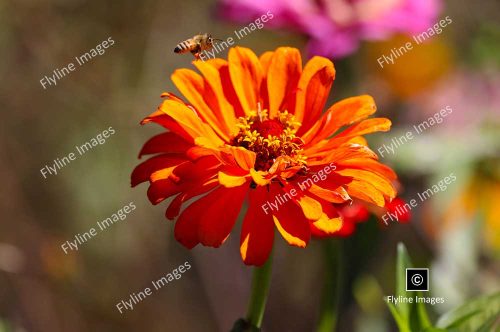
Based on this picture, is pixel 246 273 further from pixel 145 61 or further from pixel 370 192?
pixel 370 192

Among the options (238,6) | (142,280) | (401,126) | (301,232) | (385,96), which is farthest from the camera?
(385,96)

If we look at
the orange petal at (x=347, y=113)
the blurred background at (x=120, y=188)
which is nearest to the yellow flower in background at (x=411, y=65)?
the blurred background at (x=120, y=188)

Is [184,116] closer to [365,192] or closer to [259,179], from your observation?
[259,179]

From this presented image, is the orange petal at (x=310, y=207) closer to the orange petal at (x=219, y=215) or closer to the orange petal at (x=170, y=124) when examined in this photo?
the orange petal at (x=219, y=215)

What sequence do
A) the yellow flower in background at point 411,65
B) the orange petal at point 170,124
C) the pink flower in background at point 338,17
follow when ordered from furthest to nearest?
the yellow flower in background at point 411,65 → the pink flower in background at point 338,17 → the orange petal at point 170,124

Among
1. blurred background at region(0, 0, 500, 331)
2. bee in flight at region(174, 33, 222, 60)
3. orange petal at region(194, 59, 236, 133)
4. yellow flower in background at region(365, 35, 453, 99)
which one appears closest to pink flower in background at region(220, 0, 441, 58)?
blurred background at region(0, 0, 500, 331)

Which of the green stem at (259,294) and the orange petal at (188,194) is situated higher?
the orange petal at (188,194)

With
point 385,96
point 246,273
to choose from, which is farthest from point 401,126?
point 246,273
